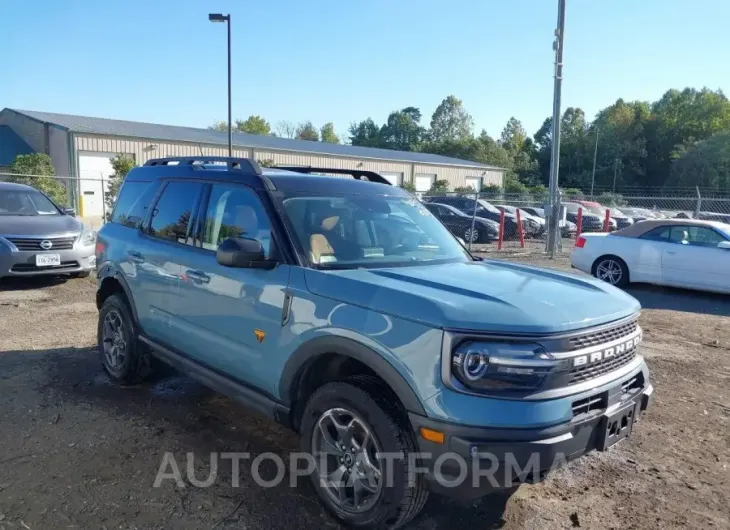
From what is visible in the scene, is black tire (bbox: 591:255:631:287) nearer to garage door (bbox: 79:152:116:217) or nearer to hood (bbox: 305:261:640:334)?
hood (bbox: 305:261:640:334)

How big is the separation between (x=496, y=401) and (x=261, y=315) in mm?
1531

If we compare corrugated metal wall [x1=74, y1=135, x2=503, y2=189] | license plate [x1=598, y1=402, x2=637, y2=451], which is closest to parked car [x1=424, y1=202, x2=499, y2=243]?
corrugated metal wall [x1=74, y1=135, x2=503, y2=189]

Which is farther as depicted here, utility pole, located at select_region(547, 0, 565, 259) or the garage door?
the garage door

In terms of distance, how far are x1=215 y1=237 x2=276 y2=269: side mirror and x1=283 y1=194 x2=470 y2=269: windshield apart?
0.25 meters

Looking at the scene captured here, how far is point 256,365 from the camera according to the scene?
3.52 metres

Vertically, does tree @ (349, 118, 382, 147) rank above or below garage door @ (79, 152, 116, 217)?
above

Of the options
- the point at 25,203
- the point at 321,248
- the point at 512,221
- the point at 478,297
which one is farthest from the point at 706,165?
the point at 478,297

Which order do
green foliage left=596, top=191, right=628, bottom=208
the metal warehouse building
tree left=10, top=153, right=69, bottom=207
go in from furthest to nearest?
the metal warehouse building
tree left=10, top=153, right=69, bottom=207
green foliage left=596, top=191, right=628, bottom=208

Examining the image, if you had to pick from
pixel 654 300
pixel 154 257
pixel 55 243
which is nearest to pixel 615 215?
pixel 654 300

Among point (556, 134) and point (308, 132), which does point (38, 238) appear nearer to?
point (556, 134)

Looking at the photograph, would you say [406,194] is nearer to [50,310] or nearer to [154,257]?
[154,257]

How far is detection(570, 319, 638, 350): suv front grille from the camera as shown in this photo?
2729 millimetres

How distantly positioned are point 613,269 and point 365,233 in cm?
860

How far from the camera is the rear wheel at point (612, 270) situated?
35.6 feet
